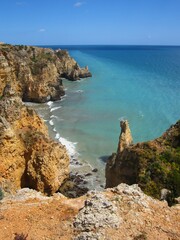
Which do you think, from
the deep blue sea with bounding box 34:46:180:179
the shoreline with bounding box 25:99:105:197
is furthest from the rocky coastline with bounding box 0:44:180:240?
the deep blue sea with bounding box 34:46:180:179

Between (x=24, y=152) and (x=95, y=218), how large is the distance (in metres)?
11.4

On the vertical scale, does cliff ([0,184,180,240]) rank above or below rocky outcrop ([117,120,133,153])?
above

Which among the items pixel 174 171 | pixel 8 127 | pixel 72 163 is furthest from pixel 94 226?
pixel 72 163

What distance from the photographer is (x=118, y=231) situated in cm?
1027

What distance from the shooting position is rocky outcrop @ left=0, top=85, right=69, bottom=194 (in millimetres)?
19172

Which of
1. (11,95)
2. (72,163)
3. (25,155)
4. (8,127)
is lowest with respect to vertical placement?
(72,163)

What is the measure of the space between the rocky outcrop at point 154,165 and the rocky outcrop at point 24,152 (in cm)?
479

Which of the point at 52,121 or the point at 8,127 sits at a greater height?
the point at 8,127

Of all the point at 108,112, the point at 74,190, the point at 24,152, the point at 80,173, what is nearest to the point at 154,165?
the point at 24,152

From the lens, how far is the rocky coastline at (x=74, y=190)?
10461 millimetres

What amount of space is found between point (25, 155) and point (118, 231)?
12.1 m

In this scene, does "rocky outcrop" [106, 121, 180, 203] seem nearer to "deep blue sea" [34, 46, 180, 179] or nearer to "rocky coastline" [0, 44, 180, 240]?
"rocky coastline" [0, 44, 180, 240]

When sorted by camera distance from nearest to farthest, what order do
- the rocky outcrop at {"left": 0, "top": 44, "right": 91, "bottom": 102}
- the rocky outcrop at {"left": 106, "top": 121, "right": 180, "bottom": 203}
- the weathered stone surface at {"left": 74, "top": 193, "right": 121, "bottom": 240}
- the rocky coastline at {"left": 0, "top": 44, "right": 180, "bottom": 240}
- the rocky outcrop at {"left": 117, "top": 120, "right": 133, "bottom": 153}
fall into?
the weathered stone surface at {"left": 74, "top": 193, "right": 121, "bottom": 240}
the rocky coastline at {"left": 0, "top": 44, "right": 180, "bottom": 240}
the rocky outcrop at {"left": 106, "top": 121, "right": 180, "bottom": 203}
the rocky outcrop at {"left": 117, "top": 120, "right": 133, "bottom": 153}
the rocky outcrop at {"left": 0, "top": 44, "right": 91, "bottom": 102}

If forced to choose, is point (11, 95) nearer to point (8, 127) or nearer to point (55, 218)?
point (8, 127)
